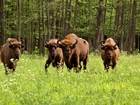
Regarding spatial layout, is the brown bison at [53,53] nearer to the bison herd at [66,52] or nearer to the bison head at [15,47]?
the bison herd at [66,52]

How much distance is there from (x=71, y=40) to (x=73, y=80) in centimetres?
380

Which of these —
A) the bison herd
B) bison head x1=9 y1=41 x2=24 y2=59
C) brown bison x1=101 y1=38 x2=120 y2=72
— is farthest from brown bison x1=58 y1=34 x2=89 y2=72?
bison head x1=9 y1=41 x2=24 y2=59

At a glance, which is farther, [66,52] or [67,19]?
[67,19]

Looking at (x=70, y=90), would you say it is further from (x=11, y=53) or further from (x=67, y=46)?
(x=11, y=53)

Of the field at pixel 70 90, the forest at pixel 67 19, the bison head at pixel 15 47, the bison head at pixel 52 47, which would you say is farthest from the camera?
the forest at pixel 67 19

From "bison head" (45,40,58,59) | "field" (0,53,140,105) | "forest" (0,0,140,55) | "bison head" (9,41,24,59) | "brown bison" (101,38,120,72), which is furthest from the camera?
"forest" (0,0,140,55)

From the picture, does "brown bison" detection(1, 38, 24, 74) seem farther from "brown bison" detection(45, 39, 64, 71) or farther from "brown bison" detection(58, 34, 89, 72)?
"brown bison" detection(58, 34, 89, 72)

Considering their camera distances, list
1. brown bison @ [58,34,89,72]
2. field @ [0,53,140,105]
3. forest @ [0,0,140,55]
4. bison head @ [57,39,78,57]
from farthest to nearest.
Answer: forest @ [0,0,140,55] < brown bison @ [58,34,89,72] < bison head @ [57,39,78,57] < field @ [0,53,140,105]

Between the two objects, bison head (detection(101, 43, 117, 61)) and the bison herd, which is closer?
the bison herd

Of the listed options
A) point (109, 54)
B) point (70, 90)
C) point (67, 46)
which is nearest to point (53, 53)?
point (67, 46)

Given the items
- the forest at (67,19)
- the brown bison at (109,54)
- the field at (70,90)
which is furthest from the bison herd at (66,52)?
the forest at (67,19)

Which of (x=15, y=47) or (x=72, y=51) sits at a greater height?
(x=15, y=47)

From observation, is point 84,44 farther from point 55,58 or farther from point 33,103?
point 33,103

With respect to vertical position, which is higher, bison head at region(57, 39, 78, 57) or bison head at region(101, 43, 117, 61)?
bison head at region(57, 39, 78, 57)
